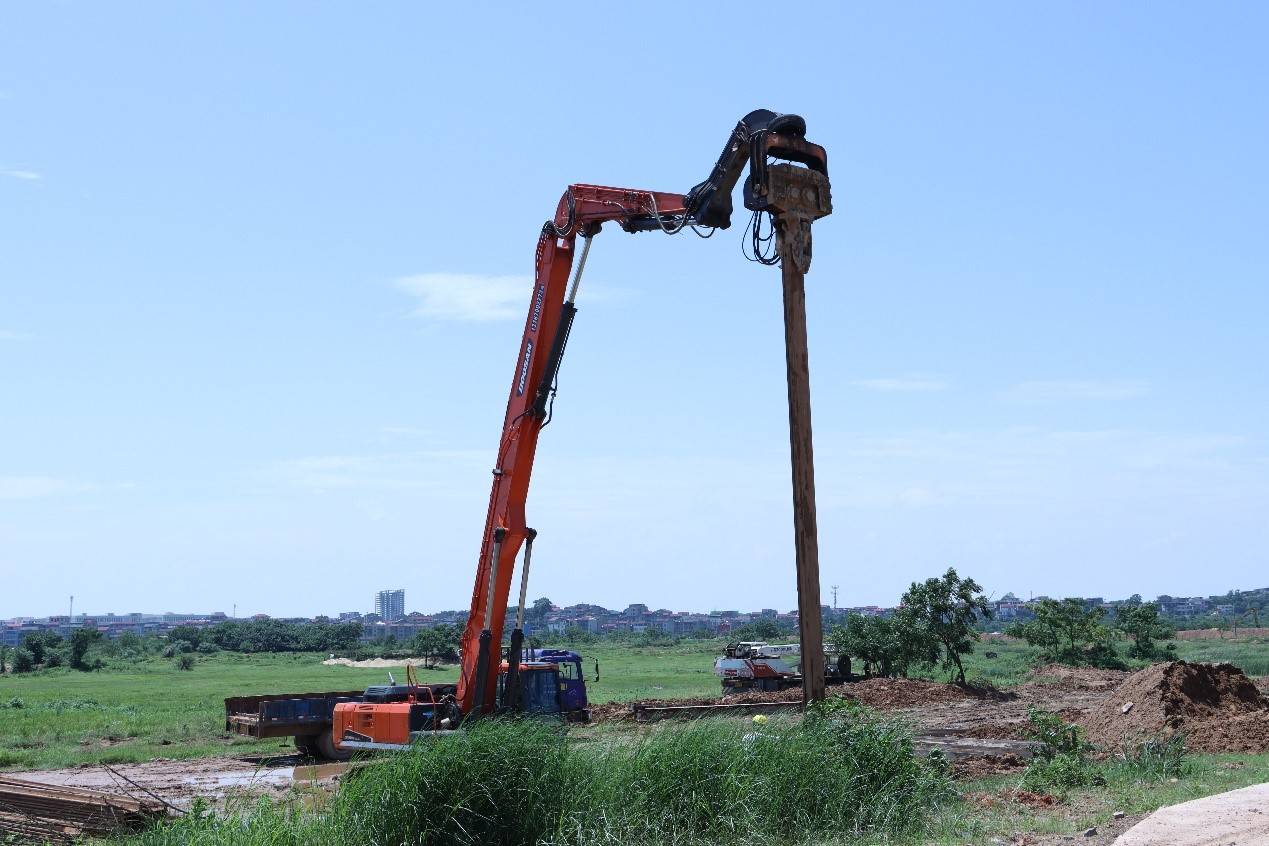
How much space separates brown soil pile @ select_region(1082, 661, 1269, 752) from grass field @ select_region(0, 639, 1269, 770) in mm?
12017

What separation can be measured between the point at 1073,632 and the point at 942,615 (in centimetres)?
1292

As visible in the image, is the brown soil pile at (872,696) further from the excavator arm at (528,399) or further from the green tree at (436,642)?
the green tree at (436,642)

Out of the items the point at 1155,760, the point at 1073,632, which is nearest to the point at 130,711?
the point at 1155,760

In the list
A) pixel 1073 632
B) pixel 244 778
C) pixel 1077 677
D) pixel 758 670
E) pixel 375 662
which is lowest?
pixel 375 662

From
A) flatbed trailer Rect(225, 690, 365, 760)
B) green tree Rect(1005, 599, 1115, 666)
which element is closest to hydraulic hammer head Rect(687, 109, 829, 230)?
flatbed trailer Rect(225, 690, 365, 760)

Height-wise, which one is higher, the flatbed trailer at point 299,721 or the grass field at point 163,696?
the flatbed trailer at point 299,721

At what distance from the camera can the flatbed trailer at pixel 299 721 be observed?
23734 mm

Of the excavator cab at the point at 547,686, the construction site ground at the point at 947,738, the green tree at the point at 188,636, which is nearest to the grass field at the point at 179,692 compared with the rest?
the construction site ground at the point at 947,738

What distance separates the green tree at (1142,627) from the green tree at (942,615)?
18.7 metres

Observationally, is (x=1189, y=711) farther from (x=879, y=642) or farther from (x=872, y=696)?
(x=879, y=642)

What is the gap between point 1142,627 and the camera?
57.0 metres

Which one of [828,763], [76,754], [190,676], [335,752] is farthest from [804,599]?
[190,676]

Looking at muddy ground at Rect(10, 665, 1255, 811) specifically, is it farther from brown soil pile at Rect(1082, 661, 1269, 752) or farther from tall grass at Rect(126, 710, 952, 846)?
tall grass at Rect(126, 710, 952, 846)

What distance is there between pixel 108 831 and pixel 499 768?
166 inches
